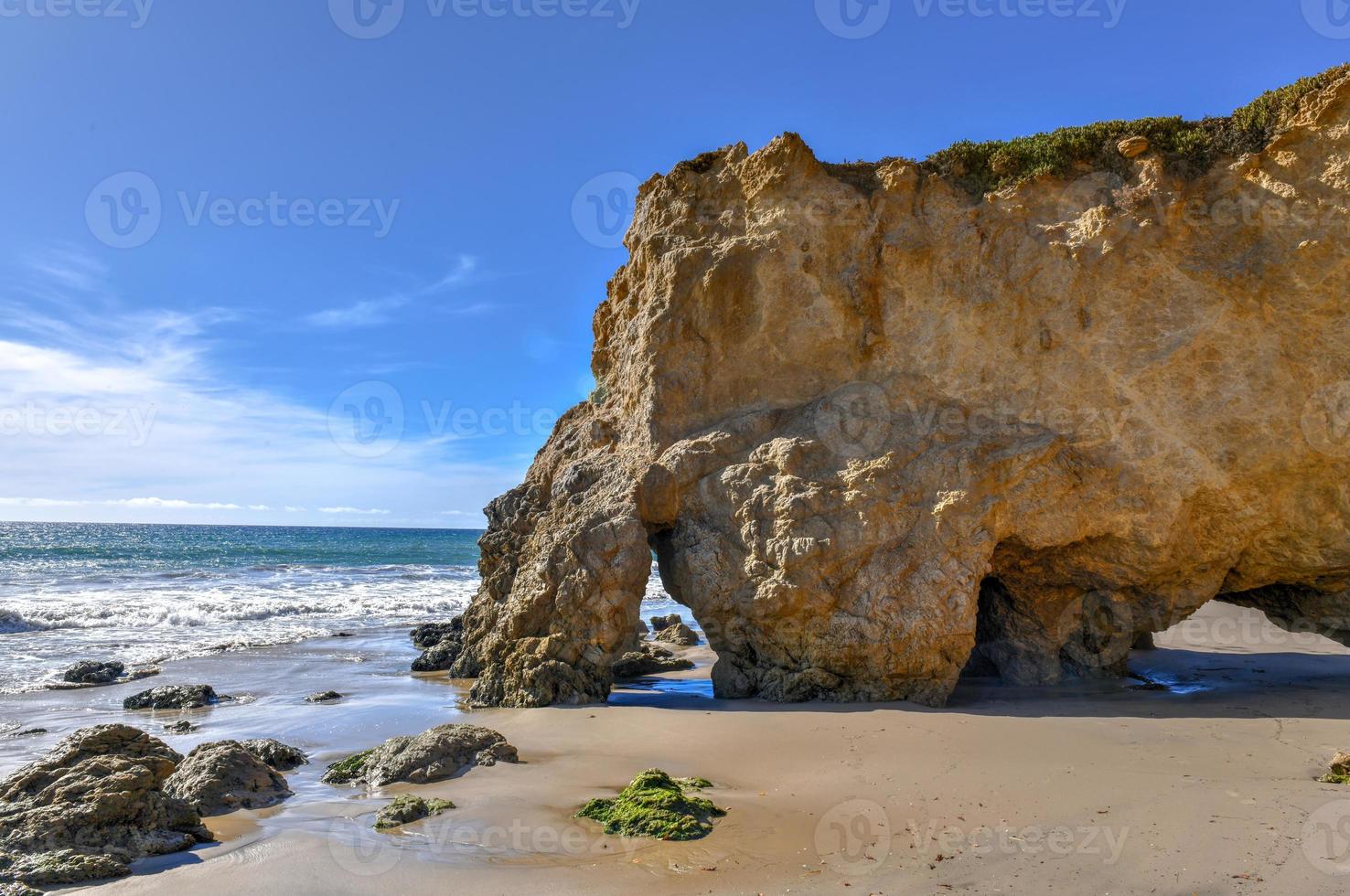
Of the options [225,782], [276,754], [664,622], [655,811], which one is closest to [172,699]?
[276,754]

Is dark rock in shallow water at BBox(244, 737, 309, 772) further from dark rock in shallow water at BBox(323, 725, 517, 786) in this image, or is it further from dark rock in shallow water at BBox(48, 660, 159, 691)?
dark rock in shallow water at BBox(48, 660, 159, 691)

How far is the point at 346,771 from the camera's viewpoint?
8.13 m

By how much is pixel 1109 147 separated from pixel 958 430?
4323mm

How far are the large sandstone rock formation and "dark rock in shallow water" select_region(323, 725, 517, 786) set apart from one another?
2.68 m

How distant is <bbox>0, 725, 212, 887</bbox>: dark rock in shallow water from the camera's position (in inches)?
218

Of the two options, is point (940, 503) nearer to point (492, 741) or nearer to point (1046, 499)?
point (1046, 499)

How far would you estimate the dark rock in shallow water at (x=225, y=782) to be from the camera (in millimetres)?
7094

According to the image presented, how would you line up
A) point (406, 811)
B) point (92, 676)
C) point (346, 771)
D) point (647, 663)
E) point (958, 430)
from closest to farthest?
point (406, 811) < point (346, 771) < point (958, 430) < point (92, 676) < point (647, 663)

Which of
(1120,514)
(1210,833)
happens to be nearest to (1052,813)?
(1210,833)

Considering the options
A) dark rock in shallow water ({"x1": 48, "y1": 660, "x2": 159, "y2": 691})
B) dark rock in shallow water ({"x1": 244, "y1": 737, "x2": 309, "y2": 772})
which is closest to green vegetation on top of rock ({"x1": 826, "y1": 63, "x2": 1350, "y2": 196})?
dark rock in shallow water ({"x1": 244, "y1": 737, "x2": 309, "y2": 772})

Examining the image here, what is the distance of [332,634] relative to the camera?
20812 mm

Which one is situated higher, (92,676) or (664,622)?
(664,622)

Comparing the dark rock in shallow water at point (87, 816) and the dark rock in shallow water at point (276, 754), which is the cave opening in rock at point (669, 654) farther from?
the dark rock in shallow water at point (87, 816)

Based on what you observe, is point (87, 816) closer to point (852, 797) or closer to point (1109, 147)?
point (852, 797)
